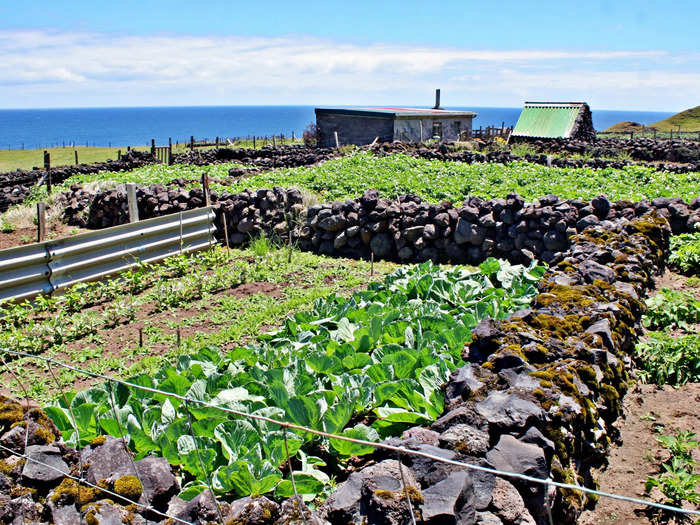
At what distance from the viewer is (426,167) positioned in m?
18.7

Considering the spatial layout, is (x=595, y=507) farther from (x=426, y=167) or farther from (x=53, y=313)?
(x=426, y=167)

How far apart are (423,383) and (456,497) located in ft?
5.41

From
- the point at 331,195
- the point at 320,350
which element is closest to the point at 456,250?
the point at 331,195

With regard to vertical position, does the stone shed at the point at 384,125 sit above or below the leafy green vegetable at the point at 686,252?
above

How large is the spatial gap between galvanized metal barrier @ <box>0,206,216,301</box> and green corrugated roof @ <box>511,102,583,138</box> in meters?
31.0

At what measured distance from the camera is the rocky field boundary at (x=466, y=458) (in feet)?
9.04

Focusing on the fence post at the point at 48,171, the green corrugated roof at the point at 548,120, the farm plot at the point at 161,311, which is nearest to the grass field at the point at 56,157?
the green corrugated roof at the point at 548,120

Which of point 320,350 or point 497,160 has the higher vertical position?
point 497,160

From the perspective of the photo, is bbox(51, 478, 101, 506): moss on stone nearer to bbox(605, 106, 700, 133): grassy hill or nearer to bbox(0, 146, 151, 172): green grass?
bbox(0, 146, 151, 172): green grass

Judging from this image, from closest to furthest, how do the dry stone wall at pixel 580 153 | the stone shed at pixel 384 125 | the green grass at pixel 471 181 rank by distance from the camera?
1. the green grass at pixel 471 181
2. the dry stone wall at pixel 580 153
3. the stone shed at pixel 384 125

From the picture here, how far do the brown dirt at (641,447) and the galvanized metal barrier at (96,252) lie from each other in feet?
26.1

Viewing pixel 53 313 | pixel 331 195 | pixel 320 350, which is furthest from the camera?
pixel 331 195

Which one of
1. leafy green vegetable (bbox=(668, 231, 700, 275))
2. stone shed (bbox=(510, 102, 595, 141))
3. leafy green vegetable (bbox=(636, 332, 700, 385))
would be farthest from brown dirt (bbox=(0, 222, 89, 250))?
stone shed (bbox=(510, 102, 595, 141))

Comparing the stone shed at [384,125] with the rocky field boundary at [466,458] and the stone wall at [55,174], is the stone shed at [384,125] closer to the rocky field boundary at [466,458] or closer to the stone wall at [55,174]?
the stone wall at [55,174]
